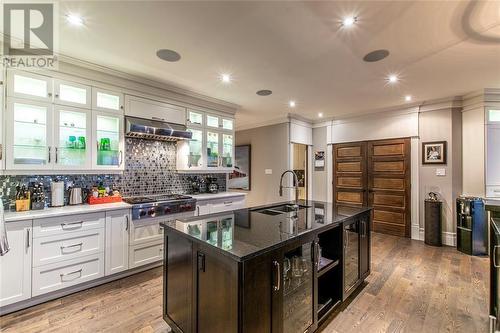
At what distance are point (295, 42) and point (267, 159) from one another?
149 inches

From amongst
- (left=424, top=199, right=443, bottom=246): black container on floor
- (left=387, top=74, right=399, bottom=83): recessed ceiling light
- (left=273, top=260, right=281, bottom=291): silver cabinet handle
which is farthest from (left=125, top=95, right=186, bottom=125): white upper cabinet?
(left=424, top=199, right=443, bottom=246): black container on floor

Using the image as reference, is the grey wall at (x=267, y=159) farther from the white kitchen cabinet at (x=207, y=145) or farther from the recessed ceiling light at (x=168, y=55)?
the recessed ceiling light at (x=168, y=55)

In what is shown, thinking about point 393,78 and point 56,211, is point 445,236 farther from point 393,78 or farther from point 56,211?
point 56,211

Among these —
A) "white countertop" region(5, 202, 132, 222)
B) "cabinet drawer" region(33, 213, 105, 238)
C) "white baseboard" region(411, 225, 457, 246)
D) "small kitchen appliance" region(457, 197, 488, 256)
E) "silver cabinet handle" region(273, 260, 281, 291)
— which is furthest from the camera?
"white baseboard" region(411, 225, 457, 246)

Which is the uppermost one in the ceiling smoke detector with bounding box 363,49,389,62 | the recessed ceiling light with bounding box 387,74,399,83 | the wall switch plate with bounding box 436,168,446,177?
the recessed ceiling light with bounding box 387,74,399,83

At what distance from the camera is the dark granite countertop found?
138 cm

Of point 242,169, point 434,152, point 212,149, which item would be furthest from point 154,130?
point 434,152

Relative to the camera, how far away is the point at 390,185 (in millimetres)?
4832

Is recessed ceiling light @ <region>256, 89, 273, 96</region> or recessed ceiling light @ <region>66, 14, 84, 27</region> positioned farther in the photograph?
recessed ceiling light @ <region>256, 89, 273, 96</region>

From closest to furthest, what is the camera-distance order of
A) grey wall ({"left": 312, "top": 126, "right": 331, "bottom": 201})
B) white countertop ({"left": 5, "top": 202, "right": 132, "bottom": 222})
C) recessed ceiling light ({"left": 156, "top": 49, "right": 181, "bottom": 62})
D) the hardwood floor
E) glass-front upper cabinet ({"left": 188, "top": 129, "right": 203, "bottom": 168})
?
1. the hardwood floor
2. white countertop ({"left": 5, "top": 202, "right": 132, "bottom": 222})
3. recessed ceiling light ({"left": 156, "top": 49, "right": 181, "bottom": 62})
4. glass-front upper cabinet ({"left": 188, "top": 129, "right": 203, "bottom": 168})
5. grey wall ({"left": 312, "top": 126, "right": 331, "bottom": 201})

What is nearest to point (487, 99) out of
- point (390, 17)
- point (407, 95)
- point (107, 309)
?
point (407, 95)

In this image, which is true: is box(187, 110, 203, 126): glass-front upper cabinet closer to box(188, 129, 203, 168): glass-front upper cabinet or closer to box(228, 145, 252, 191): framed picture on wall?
box(188, 129, 203, 168): glass-front upper cabinet

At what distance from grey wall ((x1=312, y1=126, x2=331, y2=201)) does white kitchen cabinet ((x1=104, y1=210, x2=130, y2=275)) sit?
4591mm

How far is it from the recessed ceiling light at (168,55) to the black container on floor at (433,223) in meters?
4.86
